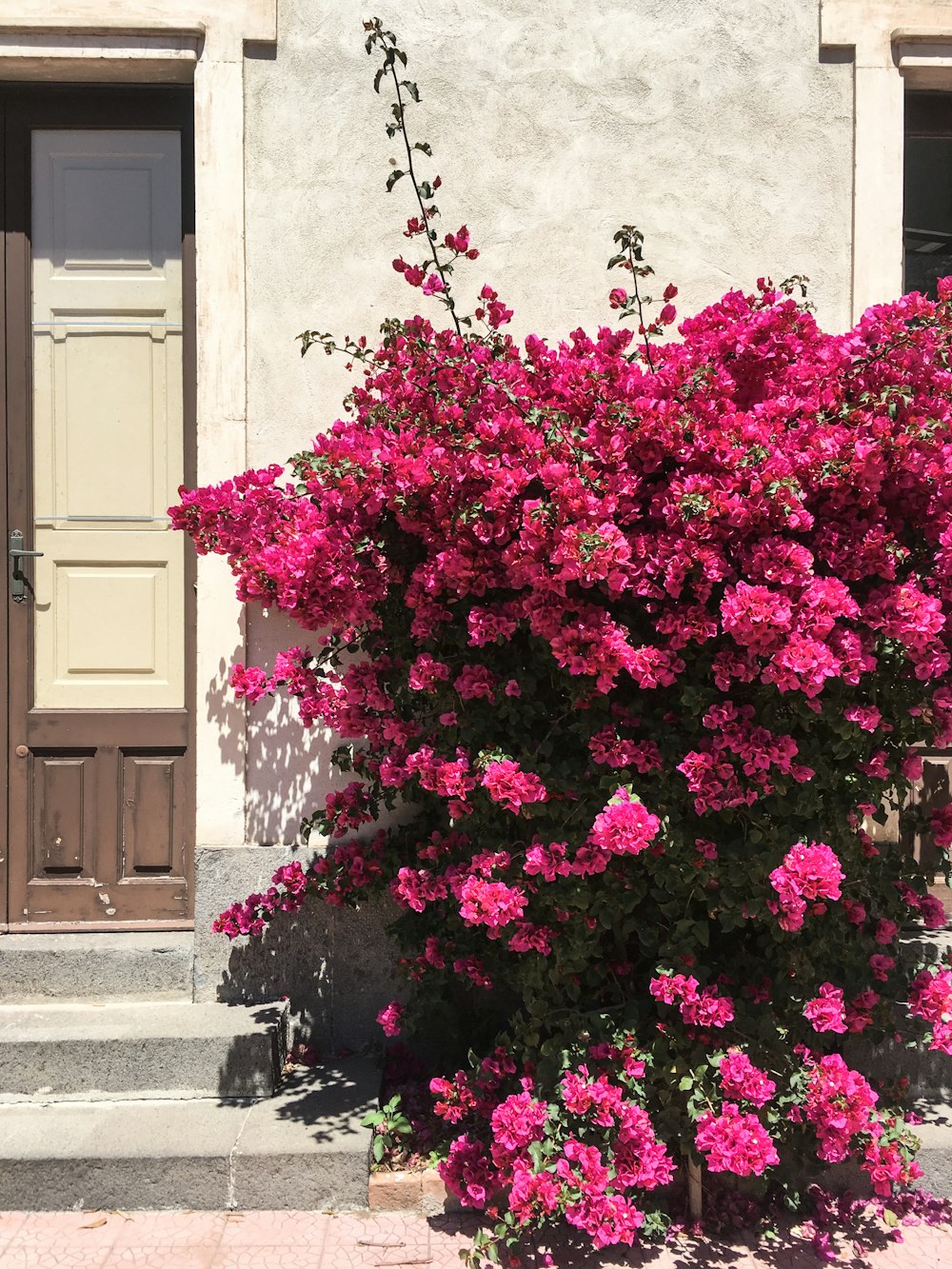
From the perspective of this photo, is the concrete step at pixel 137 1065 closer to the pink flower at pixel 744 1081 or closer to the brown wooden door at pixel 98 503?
the brown wooden door at pixel 98 503

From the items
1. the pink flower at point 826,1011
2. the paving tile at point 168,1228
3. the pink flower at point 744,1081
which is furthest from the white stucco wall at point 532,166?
the pink flower at point 826,1011

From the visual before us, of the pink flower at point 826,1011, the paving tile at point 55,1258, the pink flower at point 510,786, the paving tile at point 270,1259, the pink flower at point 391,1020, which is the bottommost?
the paving tile at point 270,1259

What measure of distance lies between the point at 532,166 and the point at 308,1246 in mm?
3659

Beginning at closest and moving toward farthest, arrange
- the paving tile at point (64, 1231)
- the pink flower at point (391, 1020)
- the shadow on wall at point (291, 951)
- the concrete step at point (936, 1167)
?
the paving tile at point (64, 1231)
the concrete step at point (936, 1167)
the pink flower at point (391, 1020)
the shadow on wall at point (291, 951)

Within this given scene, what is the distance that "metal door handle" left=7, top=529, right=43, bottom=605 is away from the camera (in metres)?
3.87

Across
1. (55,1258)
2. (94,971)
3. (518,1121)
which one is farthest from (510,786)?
(94,971)

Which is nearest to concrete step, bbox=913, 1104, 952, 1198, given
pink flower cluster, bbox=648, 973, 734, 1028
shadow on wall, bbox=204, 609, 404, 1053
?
pink flower cluster, bbox=648, 973, 734, 1028

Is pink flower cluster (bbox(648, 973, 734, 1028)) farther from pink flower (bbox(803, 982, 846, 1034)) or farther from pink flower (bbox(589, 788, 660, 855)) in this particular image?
pink flower (bbox(589, 788, 660, 855))

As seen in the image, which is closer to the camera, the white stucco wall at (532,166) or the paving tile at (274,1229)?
the paving tile at (274,1229)

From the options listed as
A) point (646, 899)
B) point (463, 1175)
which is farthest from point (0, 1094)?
point (646, 899)

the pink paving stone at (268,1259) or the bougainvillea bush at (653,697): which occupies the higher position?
the bougainvillea bush at (653,697)

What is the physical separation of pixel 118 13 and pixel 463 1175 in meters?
4.09

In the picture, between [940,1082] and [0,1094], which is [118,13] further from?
[940,1082]

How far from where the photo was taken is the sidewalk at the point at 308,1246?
9.20ft
